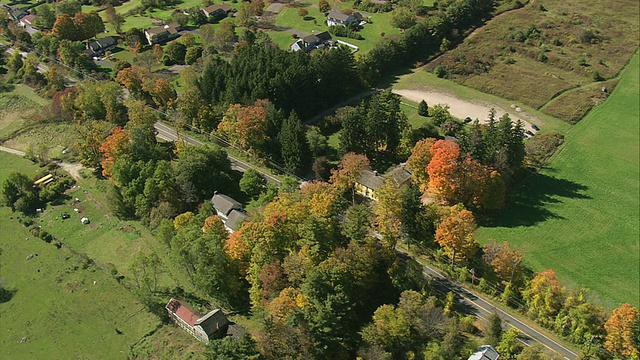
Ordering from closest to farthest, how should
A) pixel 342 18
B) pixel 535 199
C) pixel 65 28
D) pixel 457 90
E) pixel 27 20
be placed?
pixel 535 199 < pixel 457 90 < pixel 65 28 < pixel 342 18 < pixel 27 20

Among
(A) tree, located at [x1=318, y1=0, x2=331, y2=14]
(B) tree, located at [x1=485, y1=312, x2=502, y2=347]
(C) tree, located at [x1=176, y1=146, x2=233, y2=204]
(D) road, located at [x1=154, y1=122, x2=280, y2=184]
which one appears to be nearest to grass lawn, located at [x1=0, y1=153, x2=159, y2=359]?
(C) tree, located at [x1=176, y1=146, x2=233, y2=204]

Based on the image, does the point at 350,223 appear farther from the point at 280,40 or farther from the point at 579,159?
the point at 280,40

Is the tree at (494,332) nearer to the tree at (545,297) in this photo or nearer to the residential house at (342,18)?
the tree at (545,297)

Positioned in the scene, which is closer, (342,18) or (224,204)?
(224,204)

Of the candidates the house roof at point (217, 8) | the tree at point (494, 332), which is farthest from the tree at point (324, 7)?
the tree at point (494, 332)

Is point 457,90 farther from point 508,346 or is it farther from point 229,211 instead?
point 508,346

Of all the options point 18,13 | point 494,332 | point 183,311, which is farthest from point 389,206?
point 18,13

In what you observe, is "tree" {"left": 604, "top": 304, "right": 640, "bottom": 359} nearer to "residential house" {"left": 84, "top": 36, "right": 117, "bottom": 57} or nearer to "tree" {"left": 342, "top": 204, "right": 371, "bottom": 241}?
"tree" {"left": 342, "top": 204, "right": 371, "bottom": 241}
